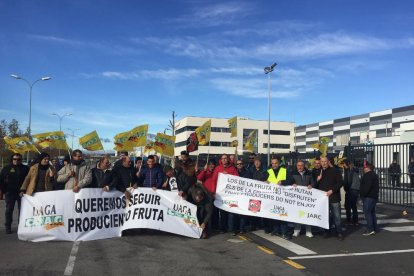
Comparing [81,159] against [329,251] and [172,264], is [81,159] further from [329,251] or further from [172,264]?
[329,251]

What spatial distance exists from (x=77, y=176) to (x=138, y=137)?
4.81m

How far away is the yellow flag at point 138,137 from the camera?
14.4m

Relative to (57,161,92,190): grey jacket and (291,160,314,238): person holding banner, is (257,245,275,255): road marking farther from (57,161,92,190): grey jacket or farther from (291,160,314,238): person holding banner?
(57,161,92,190): grey jacket

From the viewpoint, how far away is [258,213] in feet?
33.6

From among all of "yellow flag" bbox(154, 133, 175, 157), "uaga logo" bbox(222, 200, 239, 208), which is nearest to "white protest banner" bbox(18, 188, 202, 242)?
"uaga logo" bbox(222, 200, 239, 208)

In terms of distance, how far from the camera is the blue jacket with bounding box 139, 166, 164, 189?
10.4m

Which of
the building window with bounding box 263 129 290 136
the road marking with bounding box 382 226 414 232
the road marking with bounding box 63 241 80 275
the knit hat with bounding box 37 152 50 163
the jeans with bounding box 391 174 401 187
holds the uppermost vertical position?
the building window with bounding box 263 129 290 136

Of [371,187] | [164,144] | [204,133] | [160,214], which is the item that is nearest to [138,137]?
[164,144]

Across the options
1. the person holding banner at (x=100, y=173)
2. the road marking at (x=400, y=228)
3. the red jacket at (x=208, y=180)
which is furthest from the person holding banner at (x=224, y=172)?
the road marking at (x=400, y=228)

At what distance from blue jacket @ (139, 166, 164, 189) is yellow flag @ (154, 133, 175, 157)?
13.9 ft

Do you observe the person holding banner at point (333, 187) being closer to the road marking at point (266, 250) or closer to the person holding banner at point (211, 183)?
the road marking at point (266, 250)

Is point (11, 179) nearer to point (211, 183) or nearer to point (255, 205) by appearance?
point (211, 183)

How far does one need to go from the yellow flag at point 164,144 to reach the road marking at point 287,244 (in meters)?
5.36

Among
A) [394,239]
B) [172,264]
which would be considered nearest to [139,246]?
[172,264]
